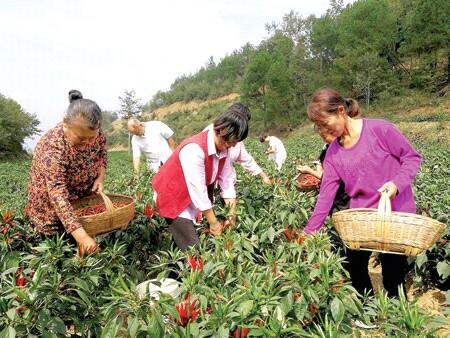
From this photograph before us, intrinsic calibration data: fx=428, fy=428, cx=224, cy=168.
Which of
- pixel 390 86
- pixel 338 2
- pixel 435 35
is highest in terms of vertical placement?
pixel 338 2

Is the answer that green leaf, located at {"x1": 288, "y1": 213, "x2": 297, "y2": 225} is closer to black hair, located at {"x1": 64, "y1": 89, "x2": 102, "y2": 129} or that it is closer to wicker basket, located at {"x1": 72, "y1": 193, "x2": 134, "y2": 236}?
wicker basket, located at {"x1": 72, "y1": 193, "x2": 134, "y2": 236}

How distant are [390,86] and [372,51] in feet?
9.83

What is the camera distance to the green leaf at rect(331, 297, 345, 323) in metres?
1.59

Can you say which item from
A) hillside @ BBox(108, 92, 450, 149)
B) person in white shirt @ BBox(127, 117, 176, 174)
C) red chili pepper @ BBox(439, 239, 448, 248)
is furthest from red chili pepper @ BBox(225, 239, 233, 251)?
hillside @ BBox(108, 92, 450, 149)

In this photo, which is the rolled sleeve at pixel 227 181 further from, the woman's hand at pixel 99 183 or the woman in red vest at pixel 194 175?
the woman's hand at pixel 99 183

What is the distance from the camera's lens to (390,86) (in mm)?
31312

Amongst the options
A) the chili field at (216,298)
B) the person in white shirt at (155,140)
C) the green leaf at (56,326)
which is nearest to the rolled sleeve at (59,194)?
the chili field at (216,298)

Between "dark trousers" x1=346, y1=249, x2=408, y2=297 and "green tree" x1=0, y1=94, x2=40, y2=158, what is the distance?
3685 centimetres

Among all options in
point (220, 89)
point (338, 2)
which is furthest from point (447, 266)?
point (220, 89)

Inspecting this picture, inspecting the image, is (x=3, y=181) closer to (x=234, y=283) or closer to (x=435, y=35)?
(x=234, y=283)

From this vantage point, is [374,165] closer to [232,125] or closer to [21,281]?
[232,125]

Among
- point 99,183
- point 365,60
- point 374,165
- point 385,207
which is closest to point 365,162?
point 374,165

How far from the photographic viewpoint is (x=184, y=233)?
2.73 metres

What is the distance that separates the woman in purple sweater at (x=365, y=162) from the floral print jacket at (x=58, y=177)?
4.46ft
